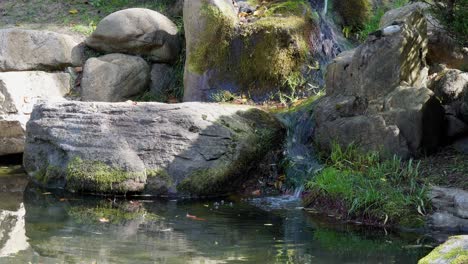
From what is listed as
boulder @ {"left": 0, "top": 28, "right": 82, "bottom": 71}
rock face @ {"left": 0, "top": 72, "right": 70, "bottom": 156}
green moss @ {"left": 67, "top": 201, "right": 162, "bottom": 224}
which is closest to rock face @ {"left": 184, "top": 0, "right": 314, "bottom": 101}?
boulder @ {"left": 0, "top": 28, "right": 82, "bottom": 71}

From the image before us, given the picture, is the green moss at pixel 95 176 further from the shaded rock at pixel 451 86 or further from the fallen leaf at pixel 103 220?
the shaded rock at pixel 451 86

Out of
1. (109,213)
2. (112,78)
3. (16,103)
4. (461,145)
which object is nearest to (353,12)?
(112,78)

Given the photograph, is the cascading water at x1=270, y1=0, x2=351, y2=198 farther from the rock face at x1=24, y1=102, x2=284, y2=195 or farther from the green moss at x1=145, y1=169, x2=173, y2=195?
the green moss at x1=145, y1=169, x2=173, y2=195

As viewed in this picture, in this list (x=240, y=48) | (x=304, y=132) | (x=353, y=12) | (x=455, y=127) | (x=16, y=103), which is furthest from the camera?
(x=353, y=12)

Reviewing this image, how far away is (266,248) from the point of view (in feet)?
26.6

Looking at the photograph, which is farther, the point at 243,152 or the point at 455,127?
the point at 243,152

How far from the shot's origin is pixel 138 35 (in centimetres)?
1416

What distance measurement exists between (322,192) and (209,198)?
1.56 meters

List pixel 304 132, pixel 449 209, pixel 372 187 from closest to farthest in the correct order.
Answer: pixel 449 209, pixel 372 187, pixel 304 132

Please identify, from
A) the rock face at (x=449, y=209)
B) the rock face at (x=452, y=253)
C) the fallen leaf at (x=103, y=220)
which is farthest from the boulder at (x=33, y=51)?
the rock face at (x=452, y=253)

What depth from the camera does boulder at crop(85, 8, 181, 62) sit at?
14.1 metres

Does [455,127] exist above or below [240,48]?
below

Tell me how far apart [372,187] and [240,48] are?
434cm

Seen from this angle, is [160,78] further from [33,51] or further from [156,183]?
[156,183]
